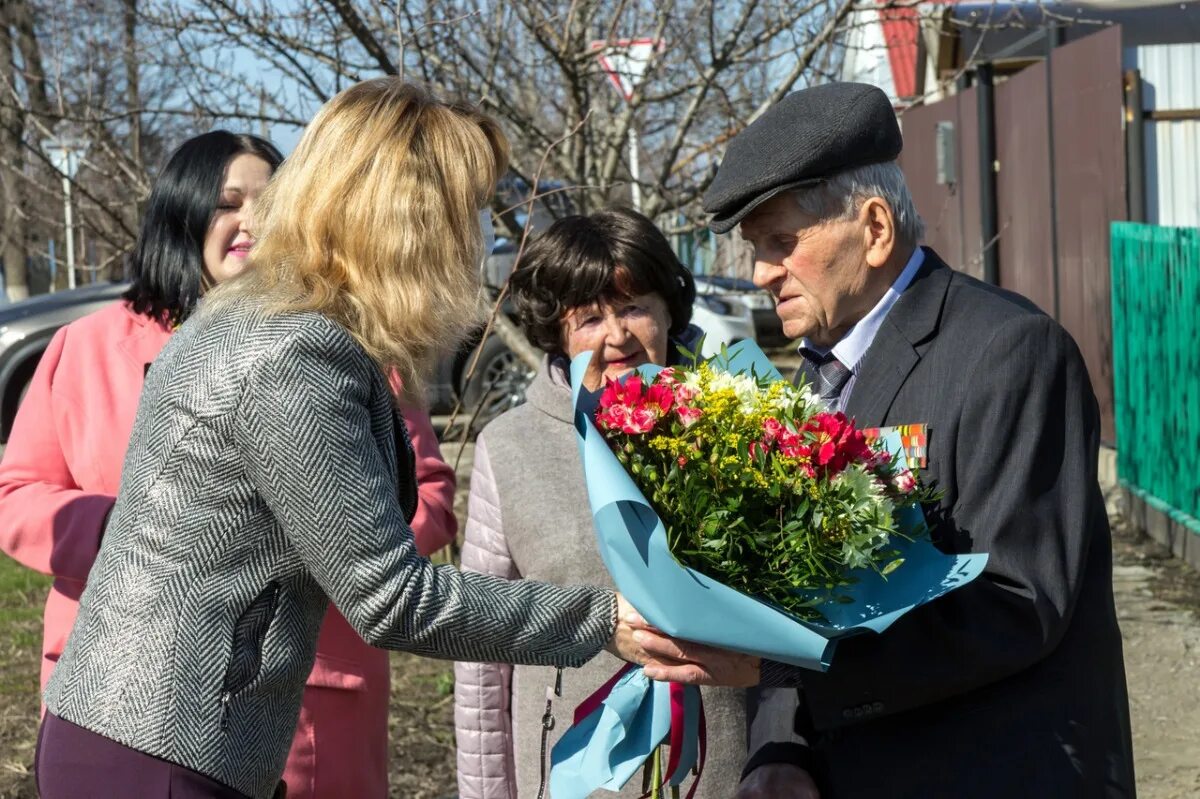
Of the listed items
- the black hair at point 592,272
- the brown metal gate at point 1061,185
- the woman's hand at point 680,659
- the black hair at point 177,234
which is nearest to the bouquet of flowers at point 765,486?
the woman's hand at point 680,659

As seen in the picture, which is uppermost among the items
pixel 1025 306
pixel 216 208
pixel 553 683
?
pixel 216 208

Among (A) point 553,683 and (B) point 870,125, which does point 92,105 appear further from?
(B) point 870,125

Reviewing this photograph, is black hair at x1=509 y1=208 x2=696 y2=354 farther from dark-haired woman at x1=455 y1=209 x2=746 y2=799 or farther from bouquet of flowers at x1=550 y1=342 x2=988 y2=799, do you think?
bouquet of flowers at x1=550 y1=342 x2=988 y2=799

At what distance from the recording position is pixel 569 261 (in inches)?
132

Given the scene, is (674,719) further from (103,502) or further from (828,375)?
(103,502)

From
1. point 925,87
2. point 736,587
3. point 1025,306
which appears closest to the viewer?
point 736,587

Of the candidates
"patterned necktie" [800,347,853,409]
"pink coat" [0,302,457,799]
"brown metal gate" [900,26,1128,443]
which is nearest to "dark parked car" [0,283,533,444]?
"brown metal gate" [900,26,1128,443]

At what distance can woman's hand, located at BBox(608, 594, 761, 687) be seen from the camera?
7.73ft

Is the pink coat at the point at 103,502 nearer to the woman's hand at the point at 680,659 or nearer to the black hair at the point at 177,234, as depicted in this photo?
the black hair at the point at 177,234

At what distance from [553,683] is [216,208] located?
1280mm

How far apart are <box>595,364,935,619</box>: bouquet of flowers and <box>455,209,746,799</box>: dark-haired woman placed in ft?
3.09

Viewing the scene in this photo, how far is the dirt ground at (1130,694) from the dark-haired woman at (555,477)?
6.40 ft

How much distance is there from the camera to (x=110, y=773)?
87.8 inches

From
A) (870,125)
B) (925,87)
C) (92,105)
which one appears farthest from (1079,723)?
(925,87)
